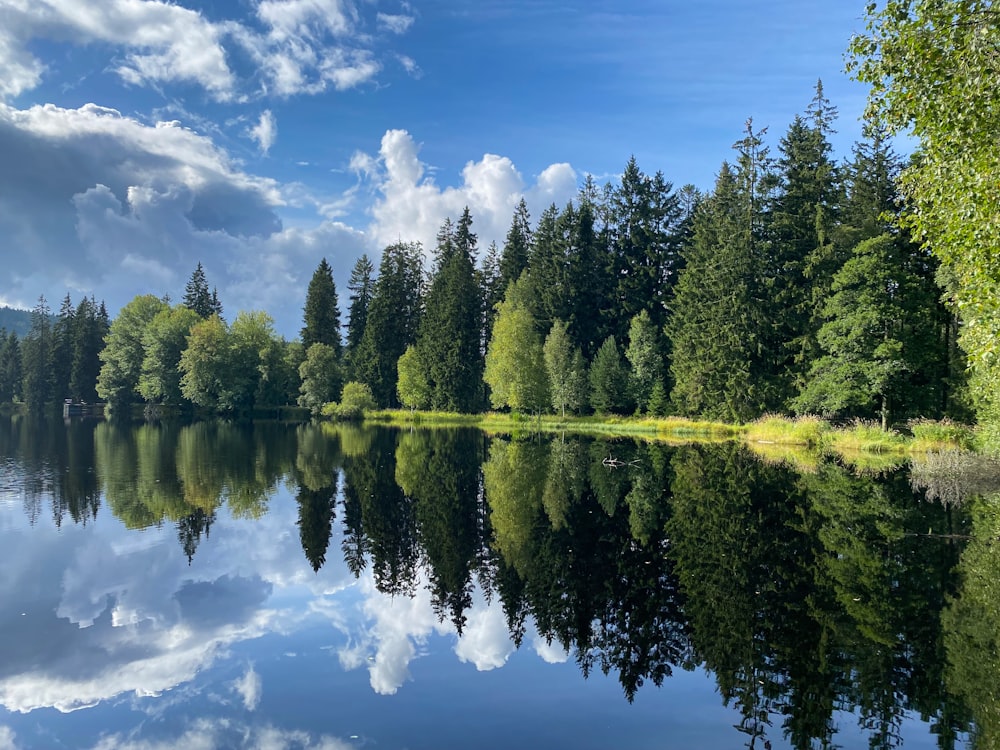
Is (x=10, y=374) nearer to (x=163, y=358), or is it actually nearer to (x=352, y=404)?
→ (x=163, y=358)

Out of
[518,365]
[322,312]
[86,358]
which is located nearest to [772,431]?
[518,365]

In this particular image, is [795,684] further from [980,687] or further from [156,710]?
[156,710]

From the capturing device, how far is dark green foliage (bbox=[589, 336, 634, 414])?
67125 mm

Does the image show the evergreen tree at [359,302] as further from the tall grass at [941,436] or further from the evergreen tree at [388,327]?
the tall grass at [941,436]

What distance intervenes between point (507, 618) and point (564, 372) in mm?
56367

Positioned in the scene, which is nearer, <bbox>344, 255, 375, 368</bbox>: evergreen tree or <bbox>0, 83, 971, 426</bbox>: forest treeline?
<bbox>0, 83, 971, 426</bbox>: forest treeline

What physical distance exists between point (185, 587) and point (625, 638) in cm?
1010

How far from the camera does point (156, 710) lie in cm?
944

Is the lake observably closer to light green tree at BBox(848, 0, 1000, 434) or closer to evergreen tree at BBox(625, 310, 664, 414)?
light green tree at BBox(848, 0, 1000, 434)

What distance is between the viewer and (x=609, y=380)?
220 ft

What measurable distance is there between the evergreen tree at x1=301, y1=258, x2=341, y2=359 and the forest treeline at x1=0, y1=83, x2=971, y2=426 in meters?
0.30

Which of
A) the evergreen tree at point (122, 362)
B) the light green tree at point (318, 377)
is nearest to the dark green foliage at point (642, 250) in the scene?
the light green tree at point (318, 377)

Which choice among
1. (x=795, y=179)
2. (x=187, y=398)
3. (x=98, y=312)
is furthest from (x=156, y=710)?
(x=98, y=312)

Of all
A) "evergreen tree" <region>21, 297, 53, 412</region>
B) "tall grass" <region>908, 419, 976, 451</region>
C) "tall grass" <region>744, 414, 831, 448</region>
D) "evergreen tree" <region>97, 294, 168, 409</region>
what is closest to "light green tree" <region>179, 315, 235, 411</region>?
"evergreen tree" <region>97, 294, 168, 409</region>
